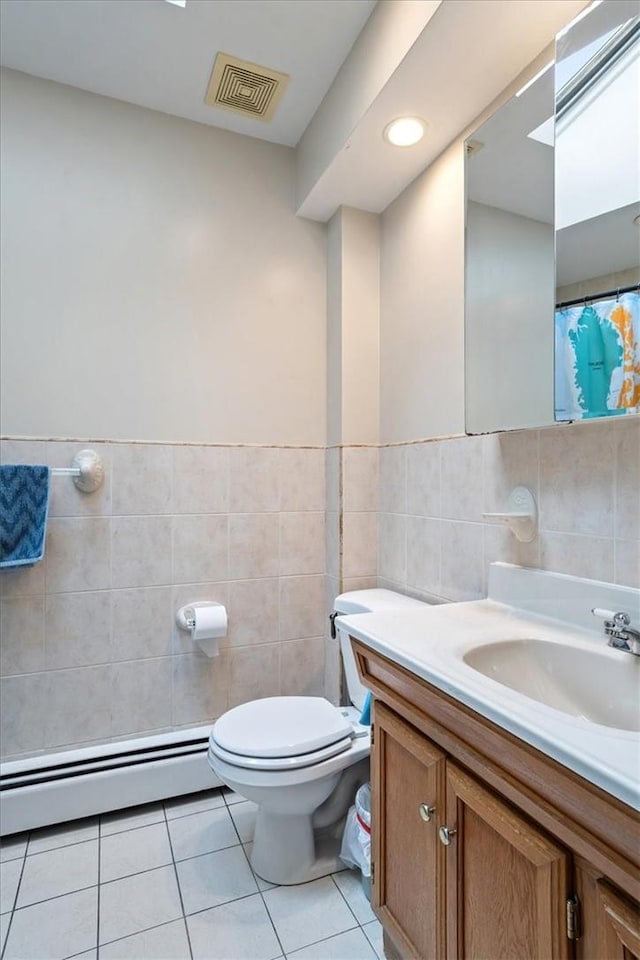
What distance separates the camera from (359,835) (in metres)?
1.40

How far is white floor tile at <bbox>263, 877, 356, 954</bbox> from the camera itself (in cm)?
127

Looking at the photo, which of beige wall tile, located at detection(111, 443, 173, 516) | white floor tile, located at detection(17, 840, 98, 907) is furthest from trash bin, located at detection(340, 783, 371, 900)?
beige wall tile, located at detection(111, 443, 173, 516)

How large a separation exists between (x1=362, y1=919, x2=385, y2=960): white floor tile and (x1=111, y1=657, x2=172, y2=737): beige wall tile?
935mm

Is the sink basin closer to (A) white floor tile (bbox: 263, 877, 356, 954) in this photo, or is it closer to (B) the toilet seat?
(B) the toilet seat

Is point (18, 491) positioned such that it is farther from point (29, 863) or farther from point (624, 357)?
point (624, 357)

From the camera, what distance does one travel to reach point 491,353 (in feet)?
4.83

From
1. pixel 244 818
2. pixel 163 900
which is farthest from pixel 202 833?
pixel 163 900

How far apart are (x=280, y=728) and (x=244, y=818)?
19.9 inches

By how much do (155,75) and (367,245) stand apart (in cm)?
93

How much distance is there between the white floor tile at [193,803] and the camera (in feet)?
5.72

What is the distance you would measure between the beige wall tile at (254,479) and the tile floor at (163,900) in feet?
3.62

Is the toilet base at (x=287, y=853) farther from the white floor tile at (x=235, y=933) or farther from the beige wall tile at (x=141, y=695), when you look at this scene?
the beige wall tile at (x=141, y=695)

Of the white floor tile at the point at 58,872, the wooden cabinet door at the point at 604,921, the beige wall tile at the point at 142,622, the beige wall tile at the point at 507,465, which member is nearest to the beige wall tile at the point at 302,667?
the beige wall tile at the point at 142,622

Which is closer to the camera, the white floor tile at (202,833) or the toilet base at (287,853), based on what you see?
the toilet base at (287,853)
